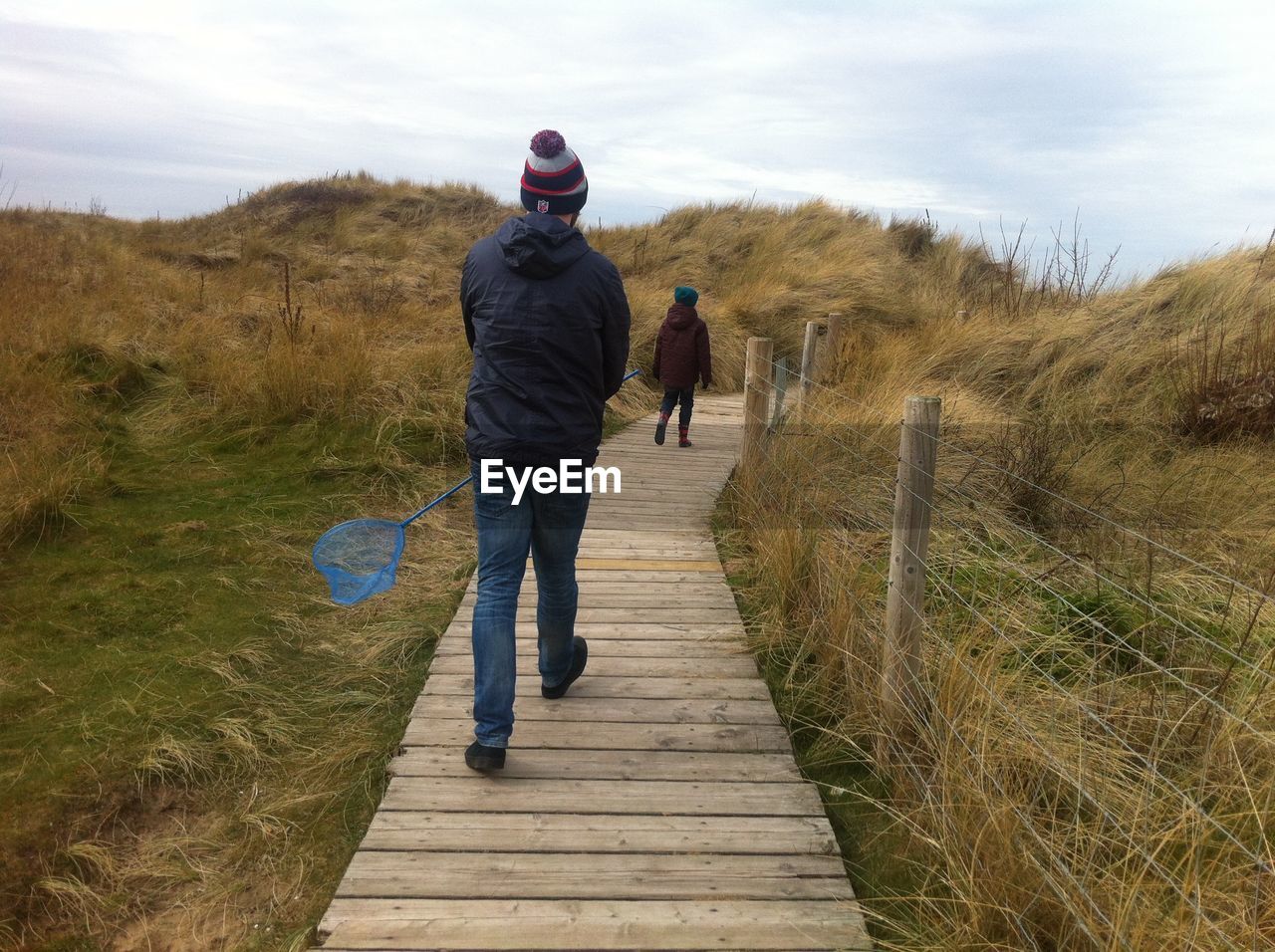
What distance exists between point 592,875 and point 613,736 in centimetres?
79

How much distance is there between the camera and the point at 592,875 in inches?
100.0

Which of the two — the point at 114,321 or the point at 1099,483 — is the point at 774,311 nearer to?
the point at 1099,483

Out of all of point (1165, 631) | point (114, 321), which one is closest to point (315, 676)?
point (1165, 631)

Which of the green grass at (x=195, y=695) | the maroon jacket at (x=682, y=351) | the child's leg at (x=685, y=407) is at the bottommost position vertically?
the green grass at (x=195, y=695)

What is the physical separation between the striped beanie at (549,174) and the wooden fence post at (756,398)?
3.22 meters

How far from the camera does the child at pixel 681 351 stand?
25.9ft

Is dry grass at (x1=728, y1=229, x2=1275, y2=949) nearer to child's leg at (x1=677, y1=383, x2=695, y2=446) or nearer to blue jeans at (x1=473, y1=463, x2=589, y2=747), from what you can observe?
blue jeans at (x1=473, y1=463, x2=589, y2=747)

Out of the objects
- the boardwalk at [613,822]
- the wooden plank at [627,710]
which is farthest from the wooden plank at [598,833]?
the wooden plank at [627,710]

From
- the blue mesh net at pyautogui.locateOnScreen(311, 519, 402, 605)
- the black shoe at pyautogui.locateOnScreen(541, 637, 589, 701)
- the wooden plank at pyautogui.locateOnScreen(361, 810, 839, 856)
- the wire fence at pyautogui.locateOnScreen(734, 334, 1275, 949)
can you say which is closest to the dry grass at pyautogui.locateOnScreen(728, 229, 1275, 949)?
the wire fence at pyautogui.locateOnScreen(734, 334, 1275, 949)

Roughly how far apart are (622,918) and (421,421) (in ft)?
17.5

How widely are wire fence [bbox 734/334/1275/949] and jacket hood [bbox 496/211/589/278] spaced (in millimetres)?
1308

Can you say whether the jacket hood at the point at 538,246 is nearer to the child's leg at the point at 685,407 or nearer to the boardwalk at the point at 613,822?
the boardwalk at the point at 613,822

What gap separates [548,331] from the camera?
2799 mm

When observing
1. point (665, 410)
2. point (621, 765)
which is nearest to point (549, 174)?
point (621, 765)
